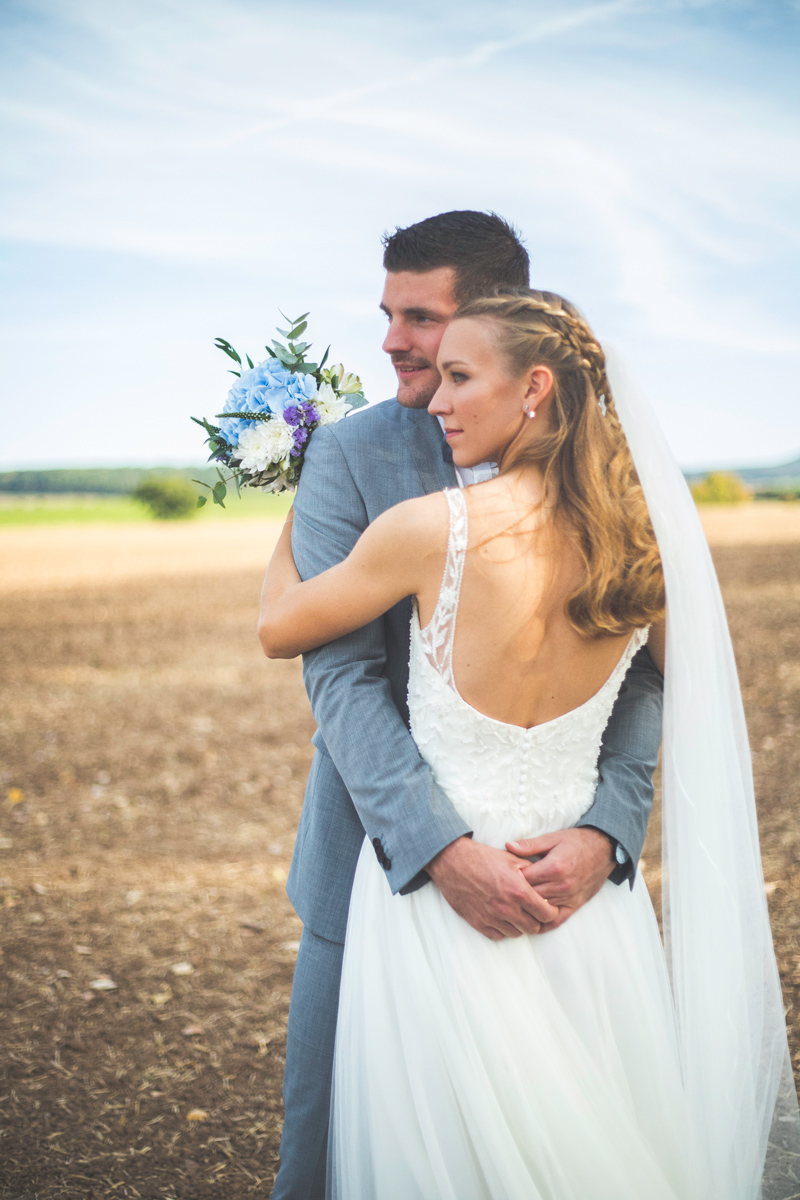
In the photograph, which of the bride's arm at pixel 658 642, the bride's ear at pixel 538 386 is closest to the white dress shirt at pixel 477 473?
the bride's ear at pixel 538 386

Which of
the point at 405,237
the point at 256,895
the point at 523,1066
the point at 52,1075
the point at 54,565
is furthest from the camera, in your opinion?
the point at 54,565

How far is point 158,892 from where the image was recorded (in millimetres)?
5363

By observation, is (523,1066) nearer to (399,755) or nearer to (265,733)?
(399,755)

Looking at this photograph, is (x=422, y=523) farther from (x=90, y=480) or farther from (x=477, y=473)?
(x=90, y=480)

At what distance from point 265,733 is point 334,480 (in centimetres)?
649

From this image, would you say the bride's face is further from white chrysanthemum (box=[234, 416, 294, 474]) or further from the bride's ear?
white chrysanthemum (box=[234, 416, 294, 474])

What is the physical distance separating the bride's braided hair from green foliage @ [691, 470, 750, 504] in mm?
38267

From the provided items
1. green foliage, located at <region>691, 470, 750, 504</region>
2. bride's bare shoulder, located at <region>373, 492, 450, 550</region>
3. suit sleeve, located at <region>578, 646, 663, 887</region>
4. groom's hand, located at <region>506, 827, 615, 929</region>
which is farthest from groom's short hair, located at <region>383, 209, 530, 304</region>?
green foliage, located at <region>691, 470, 750, 504</region>

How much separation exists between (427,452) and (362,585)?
56cm

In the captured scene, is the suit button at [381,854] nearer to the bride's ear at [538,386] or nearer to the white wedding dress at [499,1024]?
the white wedding dress at [499,1024]

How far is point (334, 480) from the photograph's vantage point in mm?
2215

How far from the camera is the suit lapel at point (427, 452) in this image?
7.40 feet

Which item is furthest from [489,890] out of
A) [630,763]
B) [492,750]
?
[630,763]

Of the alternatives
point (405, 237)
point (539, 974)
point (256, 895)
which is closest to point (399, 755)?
point (539, 974)
